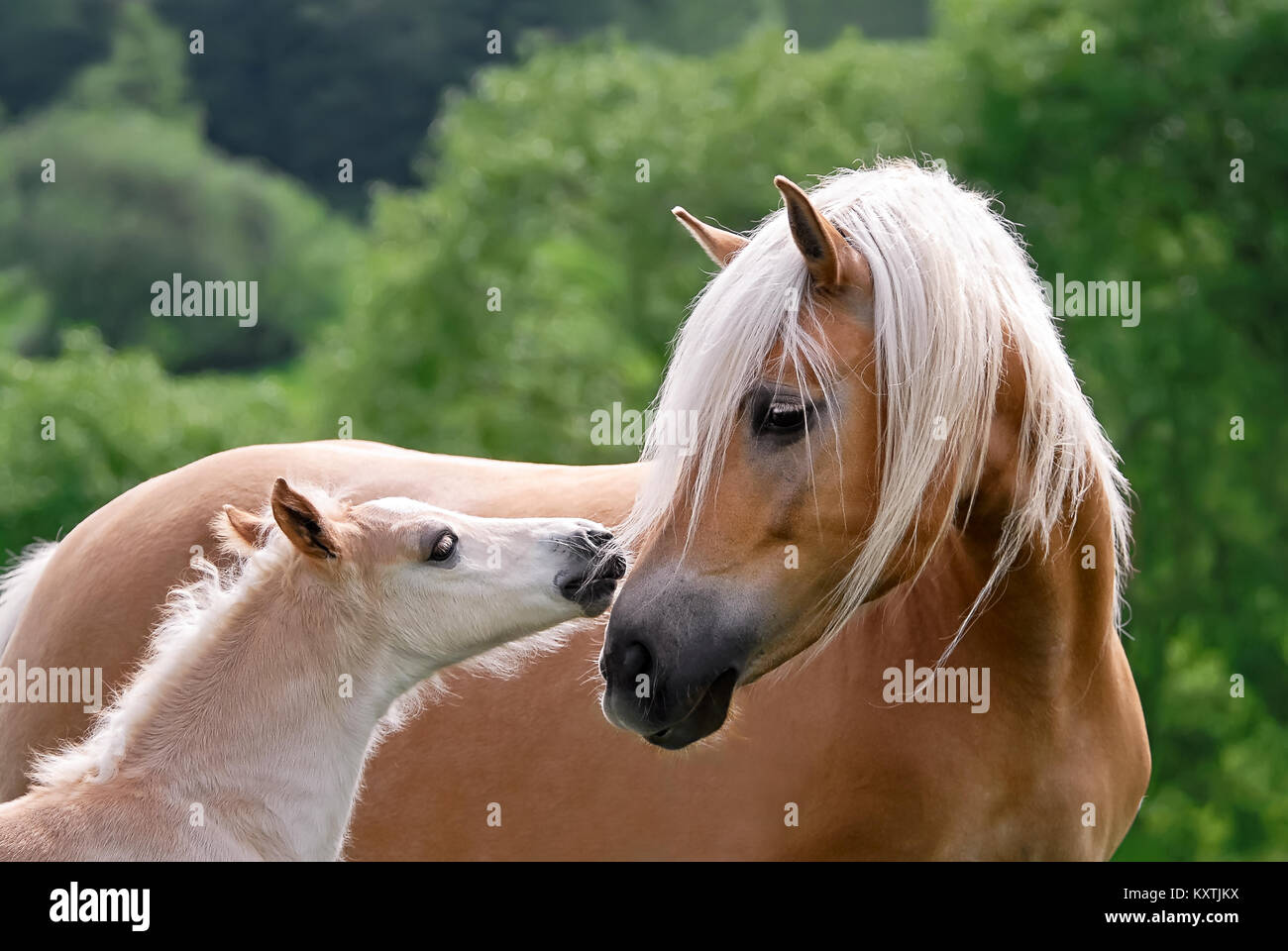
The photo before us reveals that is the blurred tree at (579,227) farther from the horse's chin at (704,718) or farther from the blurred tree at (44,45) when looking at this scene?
the blurred tree at (44,45)

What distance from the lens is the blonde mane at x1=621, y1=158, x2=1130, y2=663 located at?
10.2ft

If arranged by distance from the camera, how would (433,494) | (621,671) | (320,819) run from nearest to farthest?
(621,671), (320,819), (433,494)

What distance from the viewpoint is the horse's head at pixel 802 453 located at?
300cm

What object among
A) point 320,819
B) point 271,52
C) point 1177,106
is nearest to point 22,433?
point 1177,106

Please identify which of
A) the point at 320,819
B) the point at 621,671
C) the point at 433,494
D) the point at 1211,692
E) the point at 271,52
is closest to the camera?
the point at 621,671

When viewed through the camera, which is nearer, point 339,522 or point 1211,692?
point 339,522

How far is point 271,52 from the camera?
113 feet

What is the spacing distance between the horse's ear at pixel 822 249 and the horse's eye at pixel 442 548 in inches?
53.2

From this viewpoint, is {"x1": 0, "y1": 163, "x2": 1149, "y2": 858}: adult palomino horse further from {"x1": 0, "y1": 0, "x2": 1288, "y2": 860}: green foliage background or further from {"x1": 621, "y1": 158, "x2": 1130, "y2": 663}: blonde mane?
{"x1": 0, "y1": 0, "x2": 1288, "y2": 860}: green foliage background

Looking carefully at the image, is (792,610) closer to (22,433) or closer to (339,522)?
(339,522)

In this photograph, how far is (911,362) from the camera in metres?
3.10

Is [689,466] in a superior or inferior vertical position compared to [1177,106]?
inferior

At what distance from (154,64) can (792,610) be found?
36.7m

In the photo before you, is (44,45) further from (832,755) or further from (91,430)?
(832,755)
